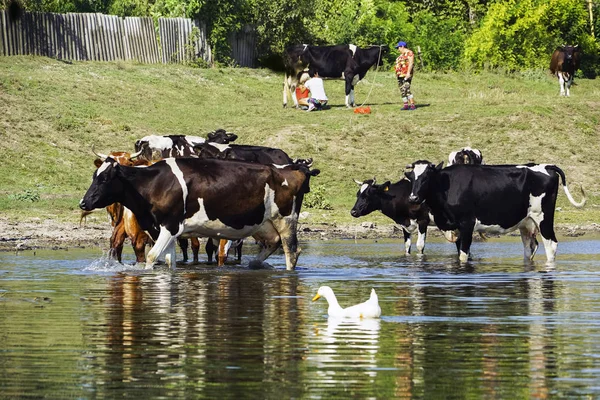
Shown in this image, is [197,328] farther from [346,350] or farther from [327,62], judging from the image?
[327,62]

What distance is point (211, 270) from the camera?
766 inches

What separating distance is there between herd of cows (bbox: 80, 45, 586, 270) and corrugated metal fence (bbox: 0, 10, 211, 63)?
21.2m

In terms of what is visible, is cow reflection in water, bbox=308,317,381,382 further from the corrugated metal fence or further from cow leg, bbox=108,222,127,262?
the corrugated metal fence

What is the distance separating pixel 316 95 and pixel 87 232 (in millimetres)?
16684

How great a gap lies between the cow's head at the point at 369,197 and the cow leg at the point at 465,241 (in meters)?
3.53

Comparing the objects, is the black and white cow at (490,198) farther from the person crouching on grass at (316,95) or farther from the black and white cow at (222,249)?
the person crouching on grass at (316,95)

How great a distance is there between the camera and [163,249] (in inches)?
744

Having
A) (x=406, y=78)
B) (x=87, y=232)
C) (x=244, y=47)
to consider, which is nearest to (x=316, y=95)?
(x=406, y=78)

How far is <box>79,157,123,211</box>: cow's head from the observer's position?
62.7 ft

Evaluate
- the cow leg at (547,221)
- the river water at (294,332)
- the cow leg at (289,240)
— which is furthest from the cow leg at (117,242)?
the cow leg at (547,221)

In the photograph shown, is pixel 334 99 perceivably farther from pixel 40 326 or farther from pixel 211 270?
pixel 40 326

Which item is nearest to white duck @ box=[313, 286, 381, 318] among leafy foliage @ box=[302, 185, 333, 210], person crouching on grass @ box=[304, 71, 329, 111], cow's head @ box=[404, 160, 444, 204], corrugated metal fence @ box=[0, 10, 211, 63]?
cow's head @ box=[404, 160, 444, 204]

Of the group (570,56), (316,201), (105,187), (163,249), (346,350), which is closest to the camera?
(346,350)

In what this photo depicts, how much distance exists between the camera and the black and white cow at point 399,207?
2383 cm
